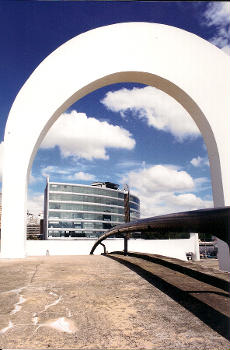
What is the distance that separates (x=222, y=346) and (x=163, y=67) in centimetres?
1006

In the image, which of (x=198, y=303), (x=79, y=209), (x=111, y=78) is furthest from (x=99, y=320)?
(x=79, y=209)

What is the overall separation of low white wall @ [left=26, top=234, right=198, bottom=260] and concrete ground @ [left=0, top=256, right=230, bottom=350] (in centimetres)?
1099

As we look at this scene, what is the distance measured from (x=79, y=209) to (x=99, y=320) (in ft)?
259

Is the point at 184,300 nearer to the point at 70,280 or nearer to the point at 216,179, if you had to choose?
the point at 70,280

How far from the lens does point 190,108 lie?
33.2ft

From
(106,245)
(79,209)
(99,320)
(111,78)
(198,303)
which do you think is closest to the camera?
(99,320)

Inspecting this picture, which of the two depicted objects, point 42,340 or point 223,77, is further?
point 223,77

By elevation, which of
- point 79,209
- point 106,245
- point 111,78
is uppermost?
point 111,78

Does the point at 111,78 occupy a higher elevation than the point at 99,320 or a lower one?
higher

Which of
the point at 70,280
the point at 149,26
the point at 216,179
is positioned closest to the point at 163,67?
the point at 149,26

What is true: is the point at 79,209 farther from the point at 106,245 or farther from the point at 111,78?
the point at 111,78

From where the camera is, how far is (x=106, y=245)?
15.2m

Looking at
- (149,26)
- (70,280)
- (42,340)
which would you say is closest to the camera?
(42,340)

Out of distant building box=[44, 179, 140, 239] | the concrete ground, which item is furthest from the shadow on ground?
distant building box=[44, 179, 140, 239]
